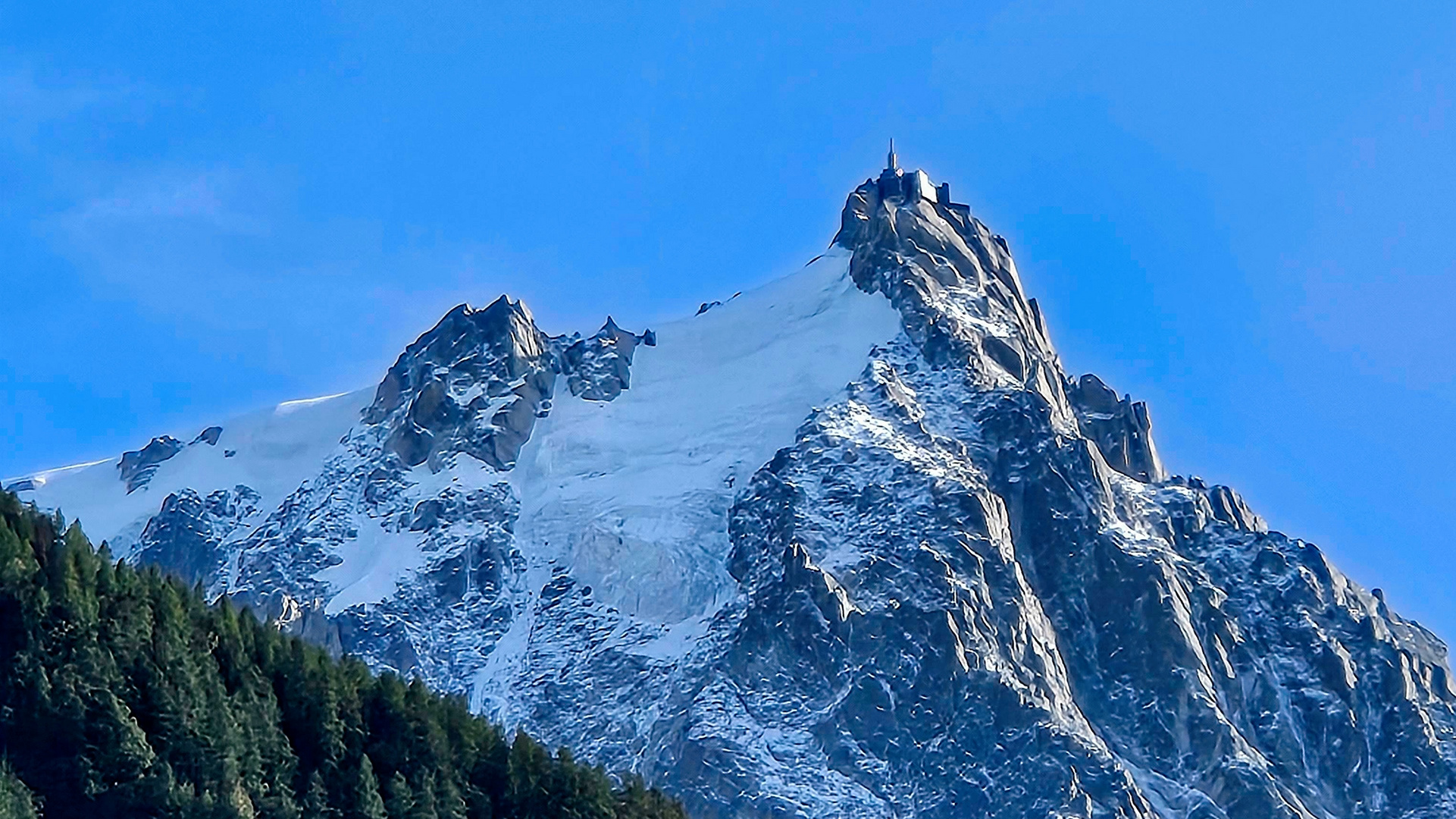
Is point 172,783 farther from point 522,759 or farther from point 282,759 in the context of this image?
point 522,759

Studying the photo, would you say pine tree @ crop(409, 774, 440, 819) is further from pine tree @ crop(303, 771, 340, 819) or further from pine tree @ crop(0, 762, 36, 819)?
pine tree @ crop(0, 762, 36, 819)

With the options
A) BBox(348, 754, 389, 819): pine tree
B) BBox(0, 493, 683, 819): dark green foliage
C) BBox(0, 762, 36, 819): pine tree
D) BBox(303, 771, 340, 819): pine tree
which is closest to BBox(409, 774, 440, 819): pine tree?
BBox(0, 493, 683, 819): dark green foliage

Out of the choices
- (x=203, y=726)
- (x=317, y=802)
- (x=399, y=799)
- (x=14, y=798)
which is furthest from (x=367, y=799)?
(x=14, y=798)

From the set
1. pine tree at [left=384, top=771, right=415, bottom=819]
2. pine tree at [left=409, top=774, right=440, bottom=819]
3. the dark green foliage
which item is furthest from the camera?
pine tree at [left=409, top=774, right=440, bottom=819]

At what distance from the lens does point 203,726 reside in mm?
79938

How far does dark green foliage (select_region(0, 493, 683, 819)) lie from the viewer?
7706 cm

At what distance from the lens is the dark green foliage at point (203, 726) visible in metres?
77.1

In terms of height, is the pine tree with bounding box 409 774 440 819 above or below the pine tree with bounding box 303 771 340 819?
above

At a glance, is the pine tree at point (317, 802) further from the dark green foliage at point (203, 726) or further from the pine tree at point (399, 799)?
the pine tree at point (399, 799)

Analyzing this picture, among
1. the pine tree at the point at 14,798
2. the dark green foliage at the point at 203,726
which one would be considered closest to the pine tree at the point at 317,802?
the dark green foliage at the point at 203,726

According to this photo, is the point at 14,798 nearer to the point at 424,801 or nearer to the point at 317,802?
the point at 317,802

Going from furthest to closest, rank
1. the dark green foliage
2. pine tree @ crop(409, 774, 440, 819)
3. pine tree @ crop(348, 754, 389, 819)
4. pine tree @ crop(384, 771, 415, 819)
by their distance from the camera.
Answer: pine tree @ crop(409, 774, 440, 819) < pine tree @ crop(384, 771, 415, 819) < pine tree @ crop(348, 754, 389, 819) < the dark green foliage

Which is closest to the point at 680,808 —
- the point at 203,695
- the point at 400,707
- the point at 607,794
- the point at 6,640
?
the point at 607,794

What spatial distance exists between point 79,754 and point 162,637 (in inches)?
245
